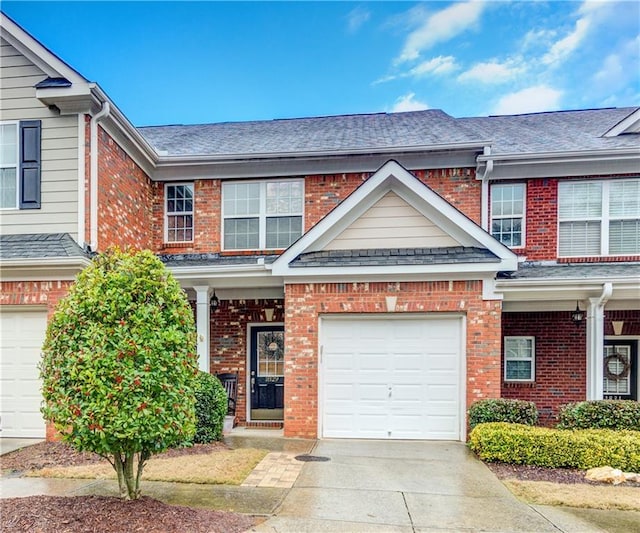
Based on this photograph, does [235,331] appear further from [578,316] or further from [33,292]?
[578,316]

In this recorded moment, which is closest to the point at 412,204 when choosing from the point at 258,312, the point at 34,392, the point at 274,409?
the point at 258,312

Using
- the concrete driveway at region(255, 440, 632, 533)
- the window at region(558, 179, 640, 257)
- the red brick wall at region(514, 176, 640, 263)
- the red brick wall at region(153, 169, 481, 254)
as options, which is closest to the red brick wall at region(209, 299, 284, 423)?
the red brick wall at region(153, 169, 481, 254)

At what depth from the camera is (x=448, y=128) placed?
1148 centimetres

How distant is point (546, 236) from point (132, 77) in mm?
16940

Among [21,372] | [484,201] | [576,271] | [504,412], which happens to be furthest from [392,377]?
[21,372]

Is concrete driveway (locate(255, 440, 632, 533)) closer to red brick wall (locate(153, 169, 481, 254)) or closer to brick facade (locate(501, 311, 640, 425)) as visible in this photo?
brick facade (locate(501, 311, 640, 425))

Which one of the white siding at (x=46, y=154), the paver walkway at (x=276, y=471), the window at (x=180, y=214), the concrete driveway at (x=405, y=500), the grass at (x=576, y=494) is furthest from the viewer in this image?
the window at (x=180, y=214)

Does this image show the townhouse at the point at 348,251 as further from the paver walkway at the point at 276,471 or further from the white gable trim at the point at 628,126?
the paver walkway at the point at 276,471

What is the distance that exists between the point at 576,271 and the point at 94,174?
980cm

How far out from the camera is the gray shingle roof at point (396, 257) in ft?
25.9

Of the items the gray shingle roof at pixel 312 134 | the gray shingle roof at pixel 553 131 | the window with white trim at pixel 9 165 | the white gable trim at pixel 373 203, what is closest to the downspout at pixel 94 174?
the window with white trim at pixel 9 165

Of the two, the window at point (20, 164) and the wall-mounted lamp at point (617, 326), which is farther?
the wall-mounted lamp at point (617, 326)

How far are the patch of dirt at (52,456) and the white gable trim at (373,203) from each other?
340 cm

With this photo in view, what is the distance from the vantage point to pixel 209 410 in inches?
295
